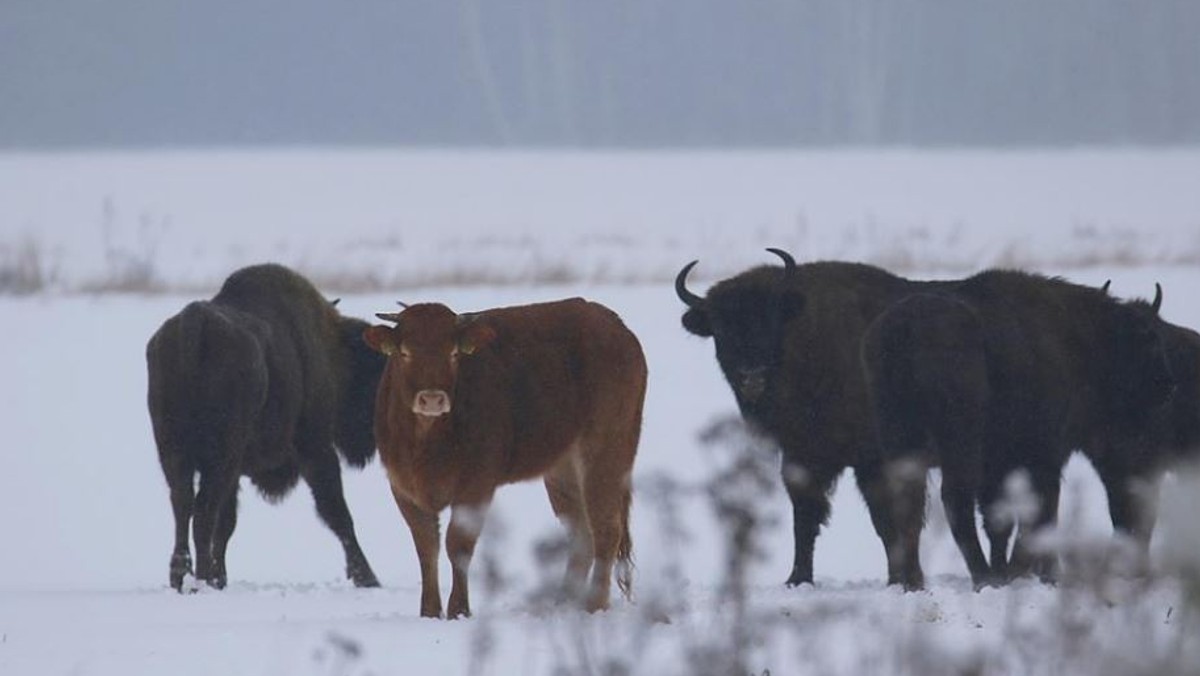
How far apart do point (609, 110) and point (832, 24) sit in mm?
8330

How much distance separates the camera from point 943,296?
483 inches

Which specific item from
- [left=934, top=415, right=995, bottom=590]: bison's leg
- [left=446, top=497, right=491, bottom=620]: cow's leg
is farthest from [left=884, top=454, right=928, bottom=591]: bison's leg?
[left=446, top=497, right=491, bottom=620]: cow's leg

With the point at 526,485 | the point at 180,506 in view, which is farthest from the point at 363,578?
the point at 526,485

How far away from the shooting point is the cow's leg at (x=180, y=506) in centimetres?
1295

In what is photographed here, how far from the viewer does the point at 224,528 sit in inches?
553

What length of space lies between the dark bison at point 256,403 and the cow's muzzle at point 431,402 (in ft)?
9.90

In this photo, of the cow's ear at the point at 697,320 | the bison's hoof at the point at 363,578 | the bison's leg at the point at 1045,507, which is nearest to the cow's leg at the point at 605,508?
the bison's leg at the point at 1045,507

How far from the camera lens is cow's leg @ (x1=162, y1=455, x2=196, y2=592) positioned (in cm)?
1295

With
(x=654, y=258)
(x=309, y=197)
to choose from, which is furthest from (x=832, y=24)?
(x=654, y=258)

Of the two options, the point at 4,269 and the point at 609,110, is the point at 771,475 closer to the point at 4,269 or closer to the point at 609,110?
the point at 4,269

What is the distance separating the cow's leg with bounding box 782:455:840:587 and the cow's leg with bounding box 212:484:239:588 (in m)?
2.92

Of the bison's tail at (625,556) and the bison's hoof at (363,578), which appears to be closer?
the bison's tail at (625,556)

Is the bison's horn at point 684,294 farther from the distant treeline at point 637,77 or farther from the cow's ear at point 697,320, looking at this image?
the distant treeline at point 637,77

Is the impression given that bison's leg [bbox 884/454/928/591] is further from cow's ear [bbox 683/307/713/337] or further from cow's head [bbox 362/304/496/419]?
cow's ear [bbox 683/307/713/337]
